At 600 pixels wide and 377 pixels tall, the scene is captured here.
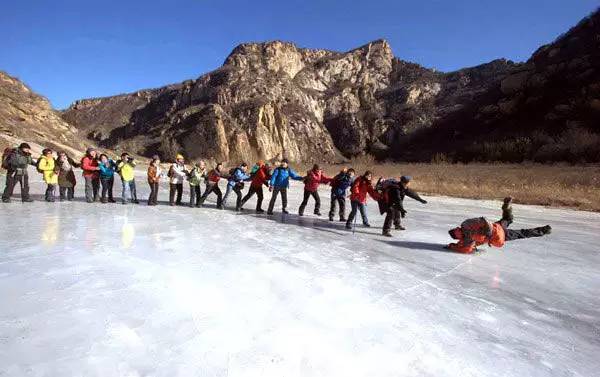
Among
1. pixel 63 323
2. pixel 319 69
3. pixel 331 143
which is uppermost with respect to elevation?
pixel 319 69

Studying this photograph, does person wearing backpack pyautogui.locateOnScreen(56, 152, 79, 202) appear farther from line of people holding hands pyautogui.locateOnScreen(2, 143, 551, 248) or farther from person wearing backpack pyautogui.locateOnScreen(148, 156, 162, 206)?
person wearing backpack pyautogui.locateOnScreen(148, 156, 162, 206)

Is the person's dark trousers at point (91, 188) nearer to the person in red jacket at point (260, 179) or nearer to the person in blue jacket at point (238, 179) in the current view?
the person in blue jacket at point (238, 179)

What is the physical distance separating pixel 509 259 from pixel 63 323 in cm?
614

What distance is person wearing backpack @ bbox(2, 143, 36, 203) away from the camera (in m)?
9.98

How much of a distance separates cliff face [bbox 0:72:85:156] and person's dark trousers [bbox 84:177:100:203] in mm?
17533

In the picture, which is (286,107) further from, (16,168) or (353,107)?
(16,168)

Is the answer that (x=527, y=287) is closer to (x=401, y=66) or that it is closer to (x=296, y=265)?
(x=296, y=265)

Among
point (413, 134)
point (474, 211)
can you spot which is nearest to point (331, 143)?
point (413, 134)

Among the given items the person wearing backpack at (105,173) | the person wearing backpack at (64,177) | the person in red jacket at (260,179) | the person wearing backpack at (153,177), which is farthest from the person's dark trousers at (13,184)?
the person in red jacket at (260,179)

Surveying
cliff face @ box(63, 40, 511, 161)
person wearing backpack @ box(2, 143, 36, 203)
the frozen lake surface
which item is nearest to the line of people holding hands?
person wearing backpack @ box(2, 143, 36, 203)

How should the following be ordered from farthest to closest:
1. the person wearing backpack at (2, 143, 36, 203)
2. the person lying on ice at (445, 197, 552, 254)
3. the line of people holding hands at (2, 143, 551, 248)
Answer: the person wearing backpack at (2, 143, 36, 203) < the line of people holding hands at (2, 143, 551, 248) < the person lying on ice at (445, 197, 552, 254)

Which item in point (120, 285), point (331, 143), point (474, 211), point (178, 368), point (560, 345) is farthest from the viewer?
point (331, 143)

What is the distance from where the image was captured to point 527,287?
493 centimetres

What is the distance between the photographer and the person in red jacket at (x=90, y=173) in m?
11.0
